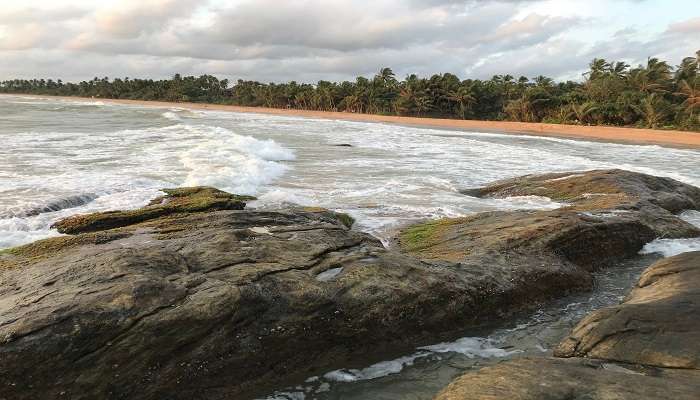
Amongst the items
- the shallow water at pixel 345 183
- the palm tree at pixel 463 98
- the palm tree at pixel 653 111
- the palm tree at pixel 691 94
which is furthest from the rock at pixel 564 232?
the palm tree at pixel 463 98

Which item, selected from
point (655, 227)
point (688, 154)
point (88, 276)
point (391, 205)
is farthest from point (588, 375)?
point (688, 154)

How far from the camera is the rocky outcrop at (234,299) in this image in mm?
4051

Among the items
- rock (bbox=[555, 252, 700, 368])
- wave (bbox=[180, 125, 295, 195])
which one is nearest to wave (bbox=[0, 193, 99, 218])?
wave (bbox=[180, 125, 295, 195])

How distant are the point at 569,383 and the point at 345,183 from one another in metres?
12.2

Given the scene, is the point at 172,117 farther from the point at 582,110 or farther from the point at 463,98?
the point at 582,110

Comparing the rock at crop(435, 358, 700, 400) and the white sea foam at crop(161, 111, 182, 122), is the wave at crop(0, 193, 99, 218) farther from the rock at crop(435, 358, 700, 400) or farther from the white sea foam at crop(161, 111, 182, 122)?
the white sea foam at crop(161, 111, 182, 122)

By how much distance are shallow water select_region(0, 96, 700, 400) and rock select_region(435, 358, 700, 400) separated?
81cm

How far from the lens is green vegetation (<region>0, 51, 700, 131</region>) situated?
49.7 meters

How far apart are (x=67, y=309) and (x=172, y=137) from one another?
26128 mm

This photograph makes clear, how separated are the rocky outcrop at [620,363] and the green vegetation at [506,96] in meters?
46.7

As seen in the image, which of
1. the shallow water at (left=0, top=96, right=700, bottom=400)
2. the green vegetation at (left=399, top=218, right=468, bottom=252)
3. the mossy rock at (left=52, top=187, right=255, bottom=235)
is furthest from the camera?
the green vegetation at (left=399, top=218, right=468, bottom=252)

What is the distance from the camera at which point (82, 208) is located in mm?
11039

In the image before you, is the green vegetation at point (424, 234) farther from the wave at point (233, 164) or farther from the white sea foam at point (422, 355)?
the wave at point (233, 164)

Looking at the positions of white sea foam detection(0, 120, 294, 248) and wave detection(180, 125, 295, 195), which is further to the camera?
wave detection(180, 125, 295, 195)
